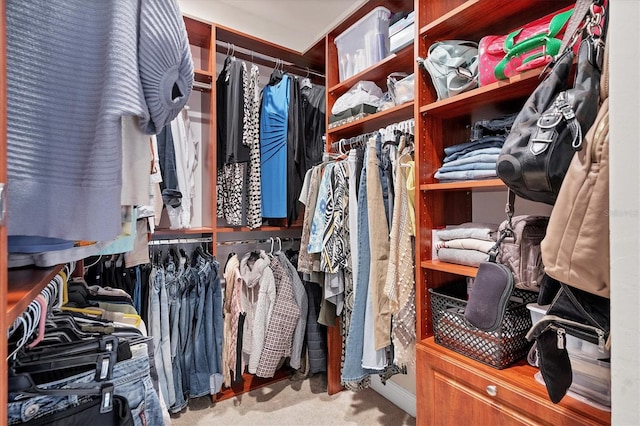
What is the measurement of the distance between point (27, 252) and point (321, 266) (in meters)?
1.38

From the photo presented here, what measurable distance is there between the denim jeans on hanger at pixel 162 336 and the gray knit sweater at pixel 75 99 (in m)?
1.44

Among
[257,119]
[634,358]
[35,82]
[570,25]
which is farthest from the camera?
[257,119]

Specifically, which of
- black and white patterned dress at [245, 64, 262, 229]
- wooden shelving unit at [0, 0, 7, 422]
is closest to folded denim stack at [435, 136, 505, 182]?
Result: black and white patterned dress at [245, 64, 262, 229]

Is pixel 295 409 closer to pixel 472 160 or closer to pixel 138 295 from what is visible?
pixel 138 295

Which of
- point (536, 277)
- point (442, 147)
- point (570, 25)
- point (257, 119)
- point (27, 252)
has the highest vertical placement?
point (257, 119)

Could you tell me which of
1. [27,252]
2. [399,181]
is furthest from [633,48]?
[399,181]

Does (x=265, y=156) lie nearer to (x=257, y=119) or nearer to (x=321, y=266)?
(x=257, y=119)

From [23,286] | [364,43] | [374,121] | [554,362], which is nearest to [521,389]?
[554,362]

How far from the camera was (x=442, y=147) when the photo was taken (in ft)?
5.20

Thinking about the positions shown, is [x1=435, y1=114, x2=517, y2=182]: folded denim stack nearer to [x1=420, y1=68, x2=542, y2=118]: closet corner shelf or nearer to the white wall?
[x1=420, y1=68, x2=542, y2=118]: closet corner shelf

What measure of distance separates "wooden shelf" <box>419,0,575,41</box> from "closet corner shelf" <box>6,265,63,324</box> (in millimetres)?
1607

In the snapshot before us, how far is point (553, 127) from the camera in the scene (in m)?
0.74

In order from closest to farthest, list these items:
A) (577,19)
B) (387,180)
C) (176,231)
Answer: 1. (577,19)
2. (387,180)
3. (176,231)

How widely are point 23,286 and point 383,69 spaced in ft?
6.11
